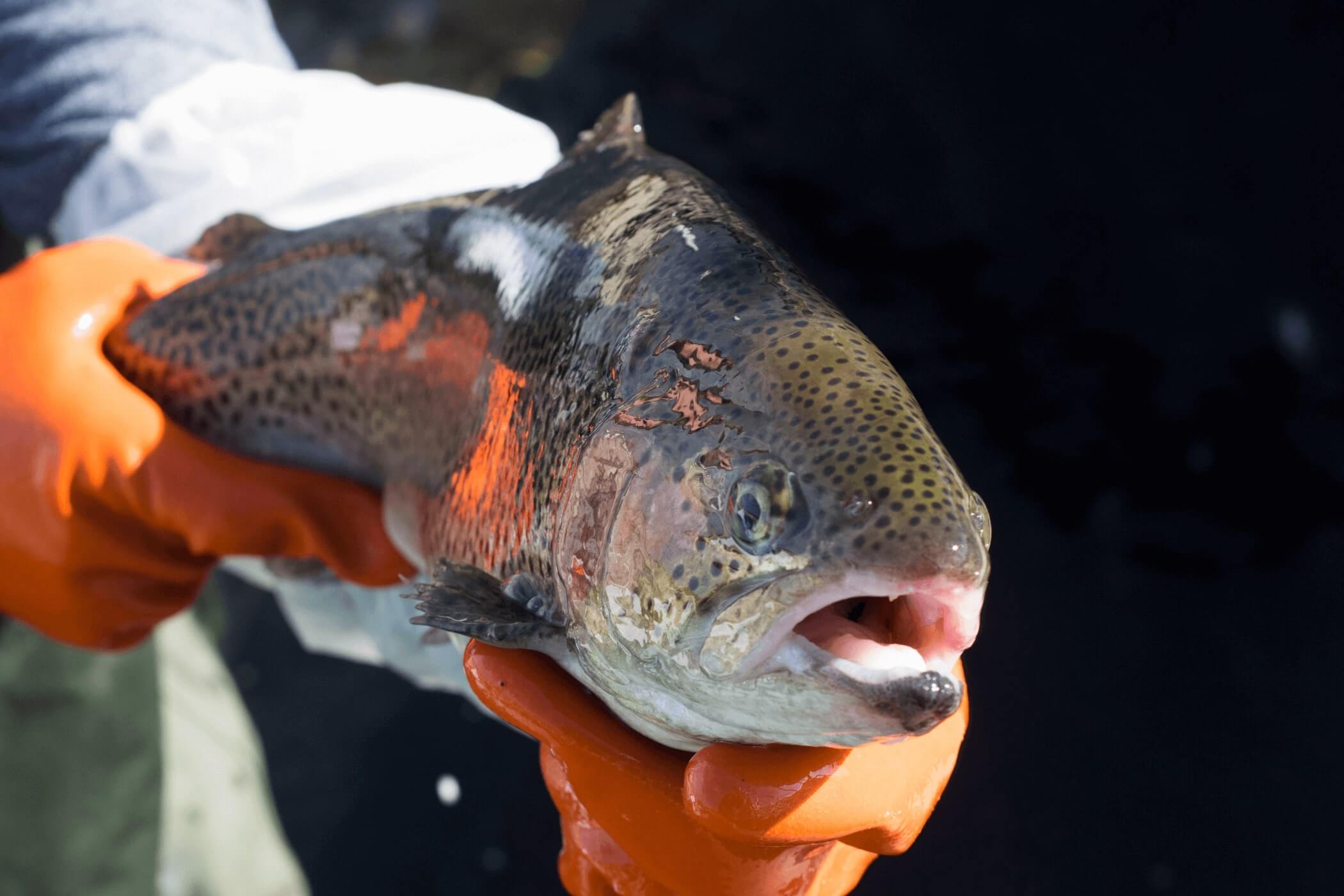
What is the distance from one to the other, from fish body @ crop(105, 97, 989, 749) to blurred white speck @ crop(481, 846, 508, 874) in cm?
225

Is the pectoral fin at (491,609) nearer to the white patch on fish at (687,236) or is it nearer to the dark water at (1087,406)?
the white patch on fish at (687,236)

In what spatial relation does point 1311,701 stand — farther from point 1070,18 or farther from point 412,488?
point 412,488

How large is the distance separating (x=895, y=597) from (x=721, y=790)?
26 centimetres

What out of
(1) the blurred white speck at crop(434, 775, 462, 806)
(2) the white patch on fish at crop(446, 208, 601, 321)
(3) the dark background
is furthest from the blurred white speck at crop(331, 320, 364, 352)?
(1) the blurred white speck at crop(434, 775, 462, 806)

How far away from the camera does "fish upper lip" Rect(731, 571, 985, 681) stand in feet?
2.19

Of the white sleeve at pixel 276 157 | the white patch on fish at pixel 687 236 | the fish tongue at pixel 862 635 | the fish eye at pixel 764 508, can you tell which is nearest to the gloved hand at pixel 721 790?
the fish tongue at pixel 862 635

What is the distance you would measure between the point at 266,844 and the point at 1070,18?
131 inches

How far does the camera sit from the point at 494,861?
127 inches

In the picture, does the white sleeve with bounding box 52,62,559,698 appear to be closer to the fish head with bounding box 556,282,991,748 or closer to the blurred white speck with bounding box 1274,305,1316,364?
the fish head with bounding box 556,282,991,748

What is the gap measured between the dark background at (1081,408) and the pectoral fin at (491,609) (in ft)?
7.22

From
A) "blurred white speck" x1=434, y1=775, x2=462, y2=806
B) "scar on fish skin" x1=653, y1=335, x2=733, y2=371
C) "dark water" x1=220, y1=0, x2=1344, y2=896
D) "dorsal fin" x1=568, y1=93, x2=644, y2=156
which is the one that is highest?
"dorsal fin" x1=568, y1=93, x2=644, y2=156

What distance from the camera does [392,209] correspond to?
4.39 ft

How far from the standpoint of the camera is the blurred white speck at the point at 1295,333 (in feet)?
8.20

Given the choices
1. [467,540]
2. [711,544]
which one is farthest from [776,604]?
[467,540]
